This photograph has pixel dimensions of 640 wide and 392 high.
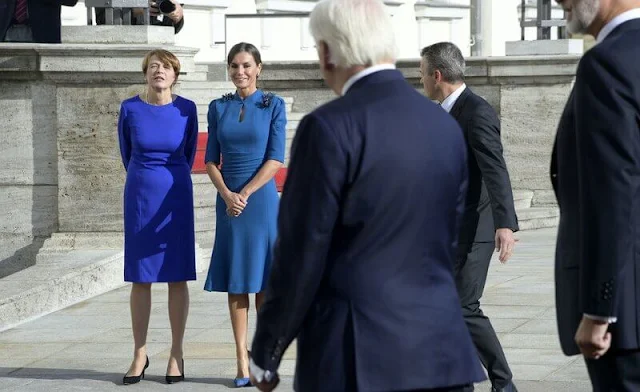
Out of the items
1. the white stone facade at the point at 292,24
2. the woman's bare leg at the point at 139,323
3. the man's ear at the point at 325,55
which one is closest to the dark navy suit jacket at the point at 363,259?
the man's ear at the point at 325,55

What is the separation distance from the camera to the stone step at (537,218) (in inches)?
664

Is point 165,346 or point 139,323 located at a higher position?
point 139,323

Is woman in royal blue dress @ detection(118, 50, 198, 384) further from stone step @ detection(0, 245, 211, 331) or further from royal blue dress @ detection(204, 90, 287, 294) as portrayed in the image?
stone step @ detection(0, 245, 211, 331)

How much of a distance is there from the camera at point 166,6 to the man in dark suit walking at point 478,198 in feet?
20.6

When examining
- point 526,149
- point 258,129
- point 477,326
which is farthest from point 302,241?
point 526,149

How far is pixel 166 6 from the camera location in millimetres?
13016

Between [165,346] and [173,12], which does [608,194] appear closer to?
[165,346]

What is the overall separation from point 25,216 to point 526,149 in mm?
7110

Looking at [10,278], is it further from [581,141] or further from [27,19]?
[581,141]

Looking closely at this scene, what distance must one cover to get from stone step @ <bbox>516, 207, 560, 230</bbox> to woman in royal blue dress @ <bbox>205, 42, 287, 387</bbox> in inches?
361

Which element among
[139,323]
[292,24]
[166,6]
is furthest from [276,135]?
[292,24]

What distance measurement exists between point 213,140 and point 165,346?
5.09 feet

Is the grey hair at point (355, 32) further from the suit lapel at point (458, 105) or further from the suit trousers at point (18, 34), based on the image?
the suit trousers at point (18, 34)

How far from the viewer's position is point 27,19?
13.0m
